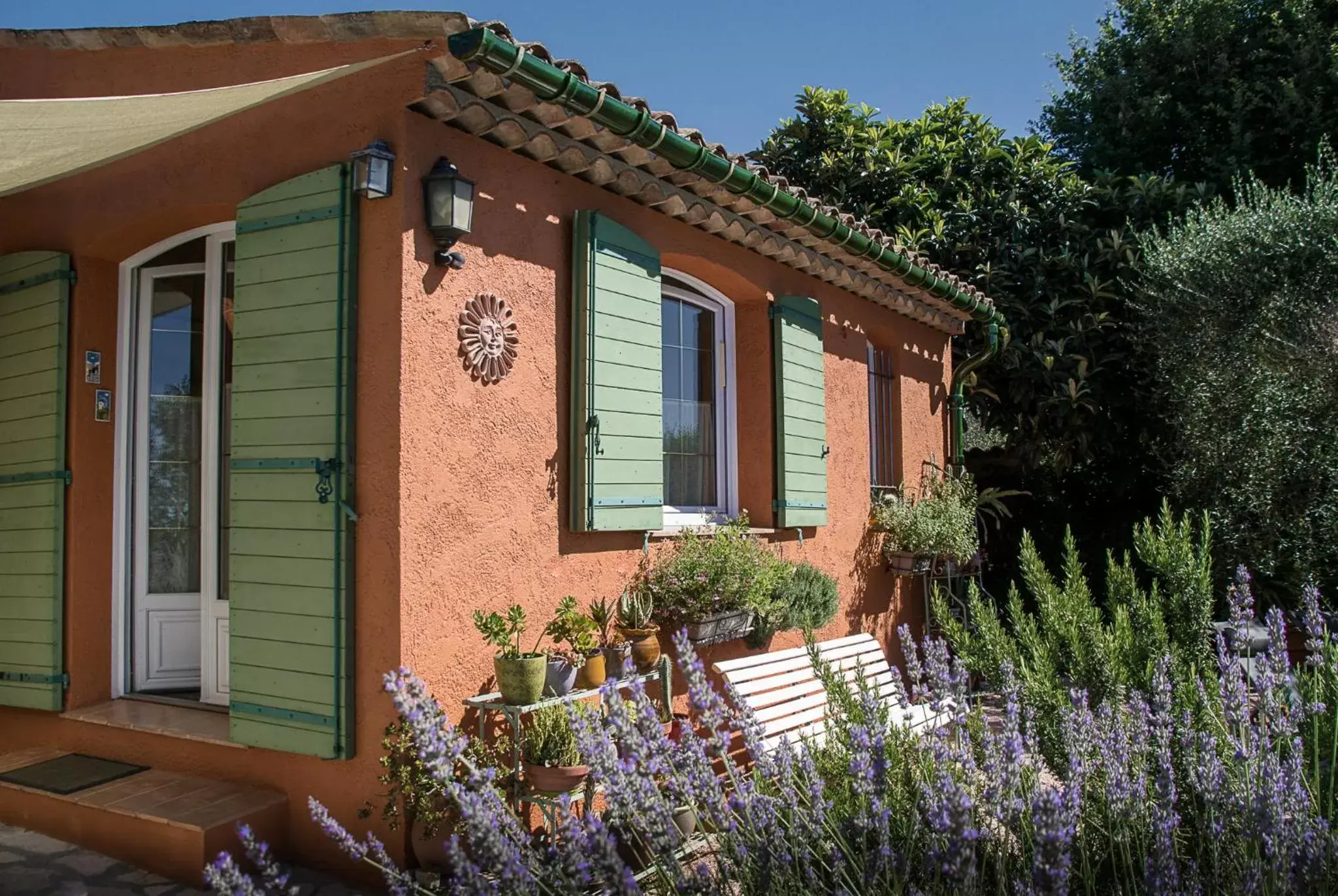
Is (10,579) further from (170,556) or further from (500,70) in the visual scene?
(500,70)

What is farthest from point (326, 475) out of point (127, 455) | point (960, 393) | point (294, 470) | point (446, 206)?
point (960, 393)

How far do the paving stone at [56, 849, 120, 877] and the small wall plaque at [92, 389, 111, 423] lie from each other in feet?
6.26

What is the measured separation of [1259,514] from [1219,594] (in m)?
0.82

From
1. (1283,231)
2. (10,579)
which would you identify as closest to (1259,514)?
(1283,231)

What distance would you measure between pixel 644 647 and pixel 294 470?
5.47 ft

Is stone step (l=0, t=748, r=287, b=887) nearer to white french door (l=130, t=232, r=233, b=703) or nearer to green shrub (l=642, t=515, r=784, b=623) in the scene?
white french door (l=130, t=232, r=233, b=703)

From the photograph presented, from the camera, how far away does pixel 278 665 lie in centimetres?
392

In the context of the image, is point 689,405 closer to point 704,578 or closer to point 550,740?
point 704,578

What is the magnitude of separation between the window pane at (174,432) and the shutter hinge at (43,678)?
526mm

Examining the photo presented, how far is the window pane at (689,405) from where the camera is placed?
563cm

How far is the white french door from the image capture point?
4.80 m

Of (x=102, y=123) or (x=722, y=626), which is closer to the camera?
(x=102, y=123)

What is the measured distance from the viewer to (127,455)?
4.84 m

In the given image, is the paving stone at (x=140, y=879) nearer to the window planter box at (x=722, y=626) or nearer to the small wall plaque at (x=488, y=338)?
the small wall plaque at (x=488, y=338)
